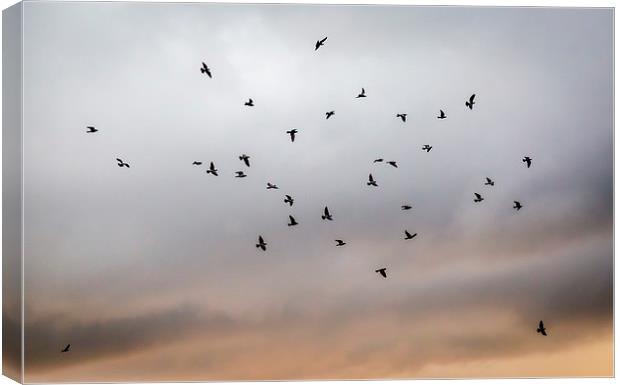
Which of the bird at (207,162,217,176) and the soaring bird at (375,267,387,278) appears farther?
the soaring bird at (375,267,387,278)

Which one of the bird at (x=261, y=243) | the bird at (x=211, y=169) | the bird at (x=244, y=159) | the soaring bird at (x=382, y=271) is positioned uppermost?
the bird at (x=244, y=159)

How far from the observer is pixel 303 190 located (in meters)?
7.86

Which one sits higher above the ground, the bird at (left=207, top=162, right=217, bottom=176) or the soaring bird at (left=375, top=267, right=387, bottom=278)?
the bird at (left=207, top=162, right=217, bottom=176)

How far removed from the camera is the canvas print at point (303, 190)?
7742 mm

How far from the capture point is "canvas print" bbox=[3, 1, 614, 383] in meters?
7.74

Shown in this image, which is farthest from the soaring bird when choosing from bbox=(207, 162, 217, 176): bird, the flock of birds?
bbox=(207, 162, 217, 176): bird

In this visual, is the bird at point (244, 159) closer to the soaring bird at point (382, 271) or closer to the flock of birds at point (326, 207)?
the flock of birds at point (326, 207)

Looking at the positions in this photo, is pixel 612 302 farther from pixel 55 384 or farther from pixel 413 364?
pixel 55 384

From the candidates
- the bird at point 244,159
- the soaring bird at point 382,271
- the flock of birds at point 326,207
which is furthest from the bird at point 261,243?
the soaring bird at point 382,271

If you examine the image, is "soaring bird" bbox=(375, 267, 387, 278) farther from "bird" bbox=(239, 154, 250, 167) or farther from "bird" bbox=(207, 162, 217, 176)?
"bird" bbox=(207, 162, 217, 176)

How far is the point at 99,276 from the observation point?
776 cm

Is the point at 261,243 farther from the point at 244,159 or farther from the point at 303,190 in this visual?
the point at 244,159

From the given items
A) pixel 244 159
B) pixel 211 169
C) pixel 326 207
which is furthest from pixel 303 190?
pixel 211 169

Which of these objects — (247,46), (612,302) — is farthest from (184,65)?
(612,302)
